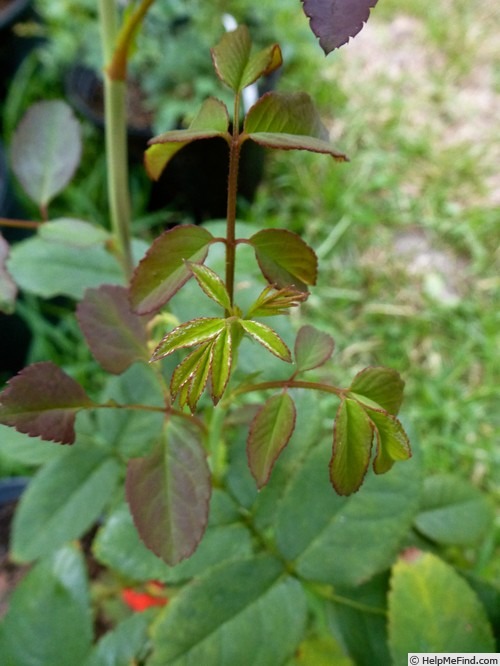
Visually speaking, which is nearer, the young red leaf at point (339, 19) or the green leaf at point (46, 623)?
the young red leaf at point (339, 19)

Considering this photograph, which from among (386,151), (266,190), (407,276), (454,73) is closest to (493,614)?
(407,276)

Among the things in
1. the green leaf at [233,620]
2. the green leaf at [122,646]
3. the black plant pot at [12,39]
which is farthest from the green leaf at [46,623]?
the black plant pot at [12,39]

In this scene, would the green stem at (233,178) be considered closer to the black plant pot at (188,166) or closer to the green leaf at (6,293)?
the green leaf at (6,293)

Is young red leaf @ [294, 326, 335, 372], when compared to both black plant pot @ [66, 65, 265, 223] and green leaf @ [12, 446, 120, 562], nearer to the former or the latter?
green leaf @ [12, 446, 120, 562]

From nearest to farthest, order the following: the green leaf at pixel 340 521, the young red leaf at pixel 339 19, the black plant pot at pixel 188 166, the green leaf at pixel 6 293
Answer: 1. the young red leaf at pixel 339 19
2. the green leaf at pixel 6 293
3. the green leaf at pixel 340 521
4. the black plant pot at pixel 188 166

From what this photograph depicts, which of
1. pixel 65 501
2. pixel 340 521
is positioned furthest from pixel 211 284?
pixel 65 501

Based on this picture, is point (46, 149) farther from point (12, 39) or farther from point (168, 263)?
point (12, 39)
